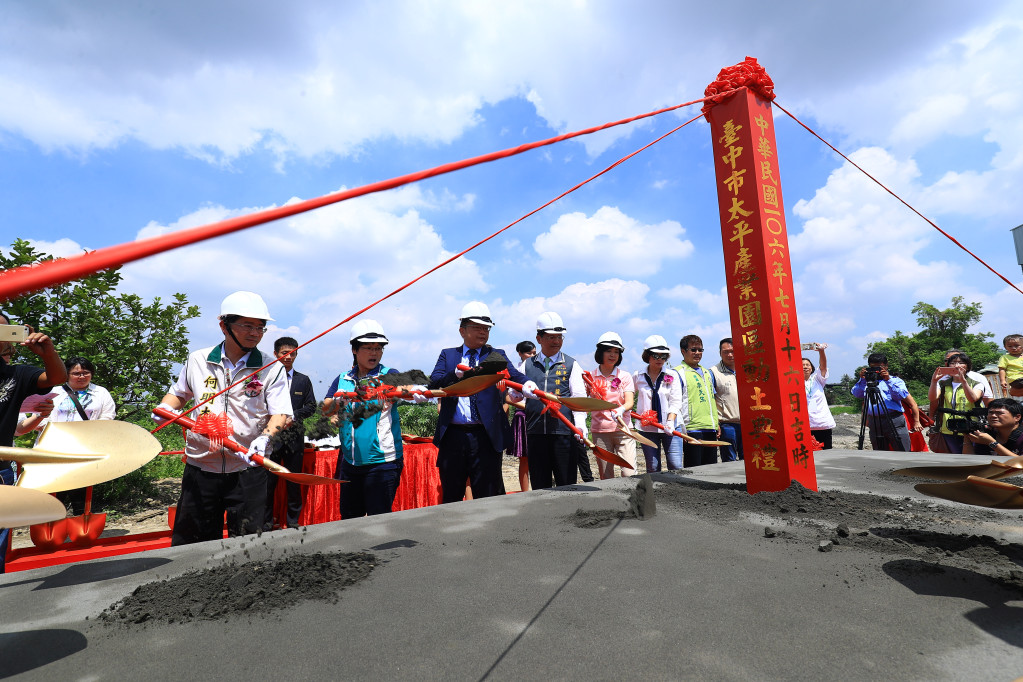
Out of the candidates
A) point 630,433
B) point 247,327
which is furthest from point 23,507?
point 630,433

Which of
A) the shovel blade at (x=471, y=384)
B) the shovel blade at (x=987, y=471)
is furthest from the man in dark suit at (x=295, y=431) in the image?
the shovel blade at (x=987, y=471)

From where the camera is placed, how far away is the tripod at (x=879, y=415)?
5.93 m

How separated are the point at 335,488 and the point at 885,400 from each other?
5.94m

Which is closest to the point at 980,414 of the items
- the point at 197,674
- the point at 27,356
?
the point at 197,674

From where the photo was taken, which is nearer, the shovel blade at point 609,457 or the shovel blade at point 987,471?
the shovel blade at point 987,471

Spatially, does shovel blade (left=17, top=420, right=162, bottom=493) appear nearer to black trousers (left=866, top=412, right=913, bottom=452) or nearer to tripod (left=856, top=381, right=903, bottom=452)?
tripod (left=856, top=381, right=903, bottom=452)

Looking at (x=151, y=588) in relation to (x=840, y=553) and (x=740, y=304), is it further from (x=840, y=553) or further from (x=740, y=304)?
(x=740, y=304)

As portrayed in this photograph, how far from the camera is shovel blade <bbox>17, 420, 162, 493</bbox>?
5.66ft

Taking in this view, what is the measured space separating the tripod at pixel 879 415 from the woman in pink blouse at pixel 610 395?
307 centimetres

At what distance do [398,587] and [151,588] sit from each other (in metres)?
0.86

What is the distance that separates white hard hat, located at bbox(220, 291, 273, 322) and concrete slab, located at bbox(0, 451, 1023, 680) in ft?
3.79

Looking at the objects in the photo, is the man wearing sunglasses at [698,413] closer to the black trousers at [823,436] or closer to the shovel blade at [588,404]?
the black trousers at [823,436]

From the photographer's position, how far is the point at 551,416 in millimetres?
4238

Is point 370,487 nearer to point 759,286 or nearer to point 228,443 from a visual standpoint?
point 228,443
